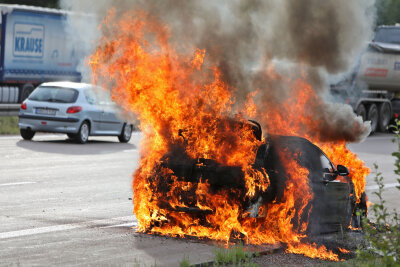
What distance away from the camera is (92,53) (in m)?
11.2

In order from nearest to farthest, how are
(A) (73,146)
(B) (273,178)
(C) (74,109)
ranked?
(B) (273,178)
(A) (73,146)
(C) (74,109)

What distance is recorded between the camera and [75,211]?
1198 cm

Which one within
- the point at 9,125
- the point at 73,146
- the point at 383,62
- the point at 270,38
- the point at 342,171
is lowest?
the point at 73,146

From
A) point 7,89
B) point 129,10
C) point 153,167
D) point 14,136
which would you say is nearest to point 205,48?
point 129,10

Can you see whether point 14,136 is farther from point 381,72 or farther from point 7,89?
point 381,72

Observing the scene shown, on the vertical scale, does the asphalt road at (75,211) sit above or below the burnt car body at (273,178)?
below

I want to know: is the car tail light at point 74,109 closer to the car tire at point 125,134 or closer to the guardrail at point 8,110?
the car tire at point 125,134

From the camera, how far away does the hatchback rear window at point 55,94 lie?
907 inches

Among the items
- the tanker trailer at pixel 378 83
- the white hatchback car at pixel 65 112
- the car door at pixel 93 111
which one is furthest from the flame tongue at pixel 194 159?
the tanker trailer at pixel 378 83

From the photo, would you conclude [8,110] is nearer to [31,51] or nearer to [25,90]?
[25,90]

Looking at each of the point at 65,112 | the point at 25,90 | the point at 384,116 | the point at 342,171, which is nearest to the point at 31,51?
the point at 25,90

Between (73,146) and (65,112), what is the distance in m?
0.96

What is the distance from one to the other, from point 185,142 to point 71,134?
44.1 feet

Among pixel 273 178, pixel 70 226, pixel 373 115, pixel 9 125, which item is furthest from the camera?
pixel 373 115
